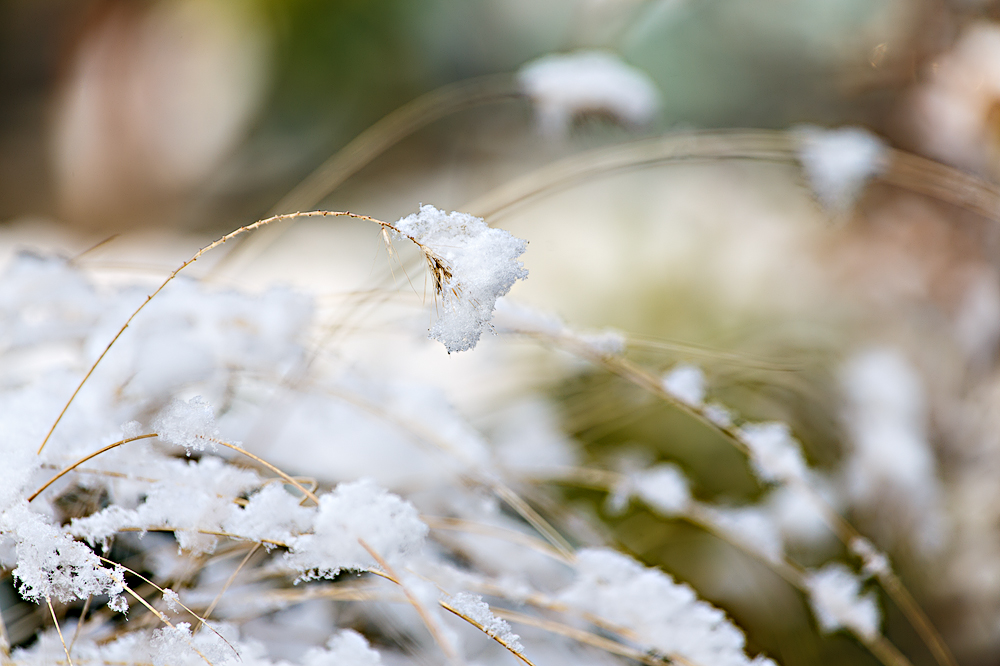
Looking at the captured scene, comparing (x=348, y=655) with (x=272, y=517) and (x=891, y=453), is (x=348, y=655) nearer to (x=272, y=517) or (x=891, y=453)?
(x=272, y=517)

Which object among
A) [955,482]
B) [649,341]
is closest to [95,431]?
[649,341]

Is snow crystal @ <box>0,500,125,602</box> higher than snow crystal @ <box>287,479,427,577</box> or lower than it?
lower

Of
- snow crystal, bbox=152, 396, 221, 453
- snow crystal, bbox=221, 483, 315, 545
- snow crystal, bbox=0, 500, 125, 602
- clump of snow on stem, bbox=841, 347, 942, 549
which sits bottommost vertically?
snow crystal, bbox=0, 500, 125, 602

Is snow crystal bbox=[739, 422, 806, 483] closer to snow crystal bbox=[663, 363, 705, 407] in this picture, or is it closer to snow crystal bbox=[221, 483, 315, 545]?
snow crystal bbox=[663, 363, 705, 407]

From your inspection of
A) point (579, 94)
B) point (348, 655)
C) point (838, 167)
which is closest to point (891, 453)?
point (838, 167)

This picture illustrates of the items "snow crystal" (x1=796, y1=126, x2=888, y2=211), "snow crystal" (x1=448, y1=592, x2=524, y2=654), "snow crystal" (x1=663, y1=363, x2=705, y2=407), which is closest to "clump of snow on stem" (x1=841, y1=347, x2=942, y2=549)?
"snow crystal" (x1=796, y1=126, x2=888, y2=211)

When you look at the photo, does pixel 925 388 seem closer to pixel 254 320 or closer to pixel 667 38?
pixel 667 38
